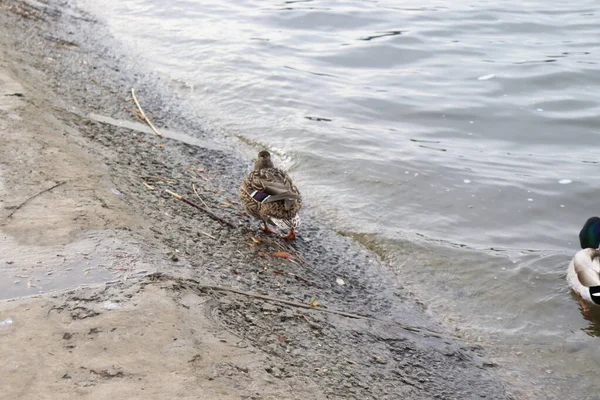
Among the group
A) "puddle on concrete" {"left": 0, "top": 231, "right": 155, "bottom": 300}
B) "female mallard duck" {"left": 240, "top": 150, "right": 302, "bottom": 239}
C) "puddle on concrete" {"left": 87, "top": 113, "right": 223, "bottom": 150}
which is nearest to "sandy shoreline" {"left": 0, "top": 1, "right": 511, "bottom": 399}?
"puddle on concrete" {"left": 0, "top": 231, "right": 155, "bottom": 300}

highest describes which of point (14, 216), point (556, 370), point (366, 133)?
point (14, 216)

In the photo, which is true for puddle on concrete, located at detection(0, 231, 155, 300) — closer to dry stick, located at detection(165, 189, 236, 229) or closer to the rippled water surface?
dry stick, located at detection(165, 189, 236, 229)

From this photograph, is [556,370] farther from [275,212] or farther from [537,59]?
[537,59]

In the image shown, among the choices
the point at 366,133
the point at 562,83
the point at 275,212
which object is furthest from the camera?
the point at 562,83

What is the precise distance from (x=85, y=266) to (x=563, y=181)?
19.4 ft

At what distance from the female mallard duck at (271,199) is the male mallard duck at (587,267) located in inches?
97.8

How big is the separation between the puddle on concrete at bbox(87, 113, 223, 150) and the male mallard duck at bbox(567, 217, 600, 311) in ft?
13.5

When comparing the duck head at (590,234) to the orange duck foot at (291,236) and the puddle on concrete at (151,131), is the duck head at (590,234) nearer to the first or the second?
the orange duck foot at (291,236)

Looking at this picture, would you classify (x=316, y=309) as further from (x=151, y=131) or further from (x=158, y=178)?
(x=151, y=131)

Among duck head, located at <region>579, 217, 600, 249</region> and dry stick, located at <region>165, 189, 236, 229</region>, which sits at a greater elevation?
dry stick, located at <region>165, 189, 236, 229</region>

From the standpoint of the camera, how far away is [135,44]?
41.5ft

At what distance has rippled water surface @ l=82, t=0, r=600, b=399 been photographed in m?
5.88

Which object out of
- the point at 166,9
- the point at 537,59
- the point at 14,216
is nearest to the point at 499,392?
the point at 14,216

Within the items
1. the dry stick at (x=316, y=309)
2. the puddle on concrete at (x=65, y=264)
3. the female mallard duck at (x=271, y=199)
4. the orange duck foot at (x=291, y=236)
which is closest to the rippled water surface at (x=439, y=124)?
the dry stick at (x=316, y=309)
